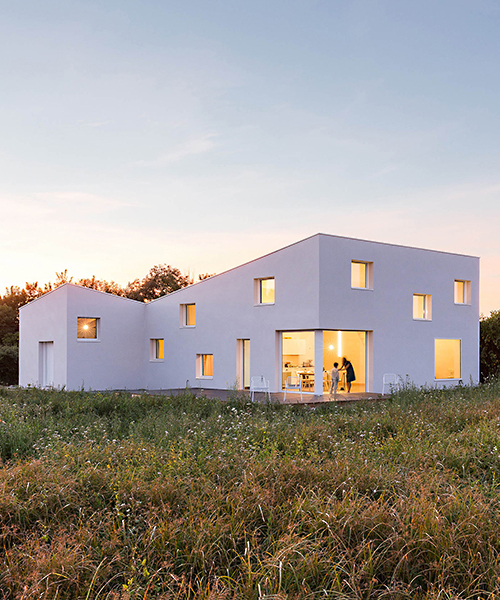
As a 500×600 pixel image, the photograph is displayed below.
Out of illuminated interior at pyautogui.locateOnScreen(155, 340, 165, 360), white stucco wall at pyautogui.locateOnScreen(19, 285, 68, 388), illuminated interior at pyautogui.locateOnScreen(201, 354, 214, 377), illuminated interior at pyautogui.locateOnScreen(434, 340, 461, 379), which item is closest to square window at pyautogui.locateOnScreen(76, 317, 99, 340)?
white stucco wall at pyautogui.locateOnScreen(19, 285, 68, 388)

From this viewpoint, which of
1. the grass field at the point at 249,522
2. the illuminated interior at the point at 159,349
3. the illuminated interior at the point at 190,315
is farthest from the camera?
the illuminated interior at the point at 159,349

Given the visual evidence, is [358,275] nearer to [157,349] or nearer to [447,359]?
[447,359]

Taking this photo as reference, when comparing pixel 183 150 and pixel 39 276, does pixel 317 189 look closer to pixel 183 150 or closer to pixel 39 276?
pixel 183 150

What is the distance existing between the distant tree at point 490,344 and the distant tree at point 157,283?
87.4 ft

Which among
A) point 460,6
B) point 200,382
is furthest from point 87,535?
point 200,382

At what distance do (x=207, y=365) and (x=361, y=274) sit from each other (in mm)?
7202

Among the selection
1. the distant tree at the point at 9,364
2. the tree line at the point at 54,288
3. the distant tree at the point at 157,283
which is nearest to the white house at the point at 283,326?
the tree line at the point at 54,288

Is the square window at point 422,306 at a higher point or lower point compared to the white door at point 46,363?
higher

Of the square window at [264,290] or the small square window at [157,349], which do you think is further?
the small square window at [157,349]

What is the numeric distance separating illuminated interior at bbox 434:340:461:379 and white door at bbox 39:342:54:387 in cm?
1568

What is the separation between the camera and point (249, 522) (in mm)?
3768

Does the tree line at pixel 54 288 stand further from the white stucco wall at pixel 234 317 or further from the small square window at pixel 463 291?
the white stucco wall at pixel 234 317

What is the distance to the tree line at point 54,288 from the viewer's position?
36.9 meters

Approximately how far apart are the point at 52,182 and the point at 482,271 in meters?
18.1
